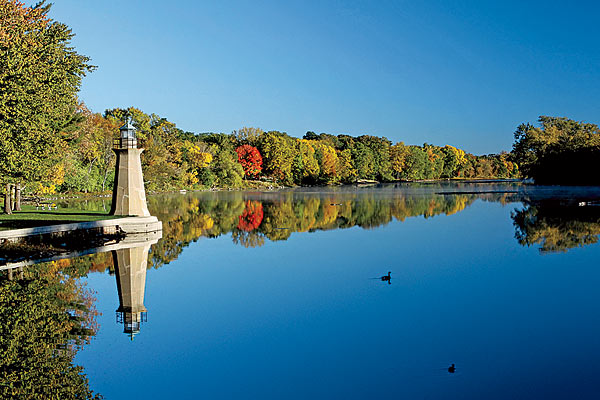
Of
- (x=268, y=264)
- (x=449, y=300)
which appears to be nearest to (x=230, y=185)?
(x=268, y=264)

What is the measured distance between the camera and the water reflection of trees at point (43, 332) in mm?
7493

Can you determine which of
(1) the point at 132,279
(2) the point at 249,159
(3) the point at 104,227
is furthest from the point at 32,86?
(2) the point at 249,159

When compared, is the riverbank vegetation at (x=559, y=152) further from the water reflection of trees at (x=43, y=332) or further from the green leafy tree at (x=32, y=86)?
the water reflection of trees at (x=43, y=332)

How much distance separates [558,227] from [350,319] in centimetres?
1909

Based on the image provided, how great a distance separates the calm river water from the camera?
25.2ft

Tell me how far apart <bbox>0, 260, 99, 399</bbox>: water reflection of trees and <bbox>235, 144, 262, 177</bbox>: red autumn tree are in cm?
7072

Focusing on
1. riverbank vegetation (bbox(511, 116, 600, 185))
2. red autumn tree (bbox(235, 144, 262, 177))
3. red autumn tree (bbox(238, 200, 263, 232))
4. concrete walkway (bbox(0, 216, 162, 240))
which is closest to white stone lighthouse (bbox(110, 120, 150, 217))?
concrete walkway (bbox(0, 216, 162, 240))

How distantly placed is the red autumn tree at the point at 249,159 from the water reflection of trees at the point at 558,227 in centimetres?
5382

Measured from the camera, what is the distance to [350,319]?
36.0ft

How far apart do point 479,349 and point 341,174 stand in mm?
97294

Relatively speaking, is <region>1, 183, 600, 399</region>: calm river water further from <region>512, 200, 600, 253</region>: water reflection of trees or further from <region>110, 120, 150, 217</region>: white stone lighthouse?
<region>110, 120, 150, 217</region>: white stone lighthouse

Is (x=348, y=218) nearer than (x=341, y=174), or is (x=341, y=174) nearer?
(x=348, y=218)

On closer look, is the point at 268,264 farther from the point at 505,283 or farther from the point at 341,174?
the point at 341,174

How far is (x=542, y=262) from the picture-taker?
1750 cm
